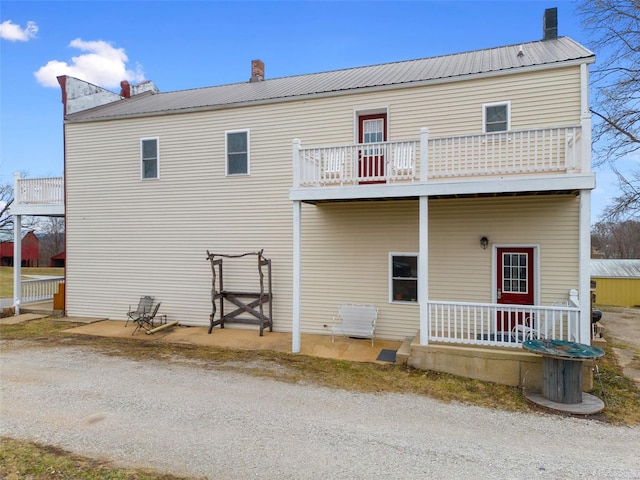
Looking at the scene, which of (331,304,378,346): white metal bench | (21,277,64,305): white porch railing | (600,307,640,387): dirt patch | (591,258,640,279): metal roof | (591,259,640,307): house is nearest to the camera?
(600,307,640,387): dirt patch

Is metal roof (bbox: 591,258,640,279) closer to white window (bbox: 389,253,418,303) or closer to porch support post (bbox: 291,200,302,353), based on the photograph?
white window (bbox: 389,253,418,303)

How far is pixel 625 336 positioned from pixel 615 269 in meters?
18.1

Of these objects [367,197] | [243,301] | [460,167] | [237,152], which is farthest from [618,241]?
[237,152]

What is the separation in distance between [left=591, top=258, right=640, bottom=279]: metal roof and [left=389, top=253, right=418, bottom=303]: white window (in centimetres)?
2117

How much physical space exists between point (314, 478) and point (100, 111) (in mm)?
13351

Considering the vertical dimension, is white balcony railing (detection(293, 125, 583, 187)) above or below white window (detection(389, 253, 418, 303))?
above

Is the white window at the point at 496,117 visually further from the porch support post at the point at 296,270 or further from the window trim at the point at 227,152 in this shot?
the window trim at the point at 227,152

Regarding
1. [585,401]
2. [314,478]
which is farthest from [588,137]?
[314,478]

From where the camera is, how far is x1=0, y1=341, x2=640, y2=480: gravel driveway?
3961mm

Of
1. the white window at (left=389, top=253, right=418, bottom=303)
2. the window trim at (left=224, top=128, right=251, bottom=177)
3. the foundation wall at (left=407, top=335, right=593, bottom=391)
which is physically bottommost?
the foundation wall at (left=407, top=335, right=593, bottom=391)

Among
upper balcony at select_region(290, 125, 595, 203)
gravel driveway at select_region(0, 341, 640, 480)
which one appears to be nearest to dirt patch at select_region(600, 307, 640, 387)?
gravel driveway at select_region(0, 341, 640, 480)

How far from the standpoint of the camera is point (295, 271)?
27.2ft

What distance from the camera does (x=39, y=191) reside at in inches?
502

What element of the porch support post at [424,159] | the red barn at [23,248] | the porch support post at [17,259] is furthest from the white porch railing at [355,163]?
the red barn at [23,248]
